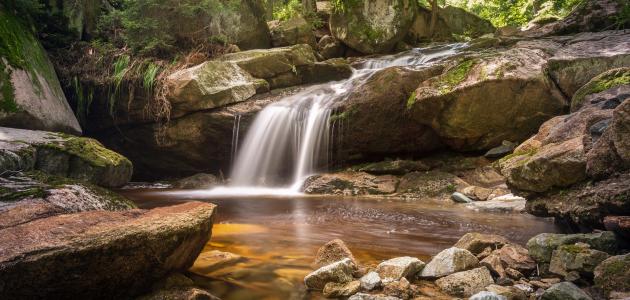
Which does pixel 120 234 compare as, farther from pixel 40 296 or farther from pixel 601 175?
pixel 601 175

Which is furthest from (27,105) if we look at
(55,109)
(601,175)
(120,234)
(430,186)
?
(601,175)

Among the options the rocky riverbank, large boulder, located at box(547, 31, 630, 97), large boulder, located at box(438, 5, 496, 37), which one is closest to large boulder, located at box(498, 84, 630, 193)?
the rocky riverbank

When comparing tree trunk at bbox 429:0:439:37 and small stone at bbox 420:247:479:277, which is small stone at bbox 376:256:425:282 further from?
tree trunk at bbox 429:0:439:37

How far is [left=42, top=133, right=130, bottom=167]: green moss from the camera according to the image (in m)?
6.66

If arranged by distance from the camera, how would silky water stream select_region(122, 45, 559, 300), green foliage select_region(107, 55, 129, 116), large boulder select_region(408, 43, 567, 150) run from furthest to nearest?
green foliage select_region(107, 55, 129, 116), large boulder select_region(408, 43, 567, 150), silky water stream select_region(122, 45, 559, 300)

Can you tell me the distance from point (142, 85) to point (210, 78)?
6.85 ft

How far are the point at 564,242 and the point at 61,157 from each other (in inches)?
264

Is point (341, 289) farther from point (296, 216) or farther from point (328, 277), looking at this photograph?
point (296, 216)

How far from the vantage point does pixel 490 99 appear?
28.5 ft

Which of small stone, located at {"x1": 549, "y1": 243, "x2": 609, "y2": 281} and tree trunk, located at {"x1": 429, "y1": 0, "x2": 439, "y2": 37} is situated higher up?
tree trunk, located at {"x1": 429, "y1": 0, "x2": 439, "y2": 37}

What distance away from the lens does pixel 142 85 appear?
11.2 metres

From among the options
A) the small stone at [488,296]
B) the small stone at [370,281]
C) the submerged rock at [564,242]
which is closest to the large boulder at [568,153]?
the submerged rock at [564,242]

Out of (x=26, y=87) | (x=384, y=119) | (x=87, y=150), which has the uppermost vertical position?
(x=26, y=87)

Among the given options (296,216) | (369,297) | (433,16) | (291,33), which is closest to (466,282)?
(369,297)
